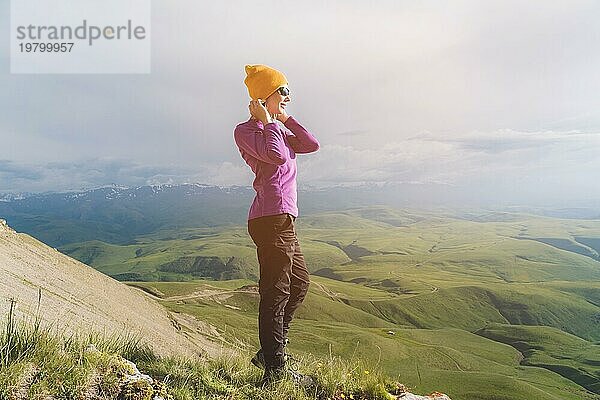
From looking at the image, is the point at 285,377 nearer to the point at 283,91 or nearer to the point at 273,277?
the point at 273,277

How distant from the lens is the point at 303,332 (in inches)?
3009

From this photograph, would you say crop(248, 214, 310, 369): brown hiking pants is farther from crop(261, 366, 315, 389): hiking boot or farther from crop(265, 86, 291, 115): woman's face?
crop(265, 86, 291, 115): woman's face

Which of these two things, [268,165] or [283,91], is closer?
[268,165]

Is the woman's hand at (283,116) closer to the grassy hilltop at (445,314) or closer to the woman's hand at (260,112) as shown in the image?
the woman's hand at (260,112)

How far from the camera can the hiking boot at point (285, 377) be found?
4667mm

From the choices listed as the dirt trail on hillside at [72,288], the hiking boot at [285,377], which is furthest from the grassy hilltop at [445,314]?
the hiking boot at [285,377]

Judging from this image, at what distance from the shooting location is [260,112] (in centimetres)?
495

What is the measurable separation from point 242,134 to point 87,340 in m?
2.57

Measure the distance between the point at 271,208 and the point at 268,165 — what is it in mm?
481

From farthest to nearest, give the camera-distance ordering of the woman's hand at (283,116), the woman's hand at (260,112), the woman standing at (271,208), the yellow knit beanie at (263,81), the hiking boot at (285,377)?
the woman's hand at (283,116), the yellow knit beanie at (263,81), the woman's hand at (260,112), the woman standing at (271,208), the hiking boot at (285,377)

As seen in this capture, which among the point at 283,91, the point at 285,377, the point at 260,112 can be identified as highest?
the point at 283,91

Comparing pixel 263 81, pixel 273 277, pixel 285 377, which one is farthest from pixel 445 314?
pixel 263 81

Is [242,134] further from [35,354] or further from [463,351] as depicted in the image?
[463,351]

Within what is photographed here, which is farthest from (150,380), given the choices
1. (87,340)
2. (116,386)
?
(87,340)
